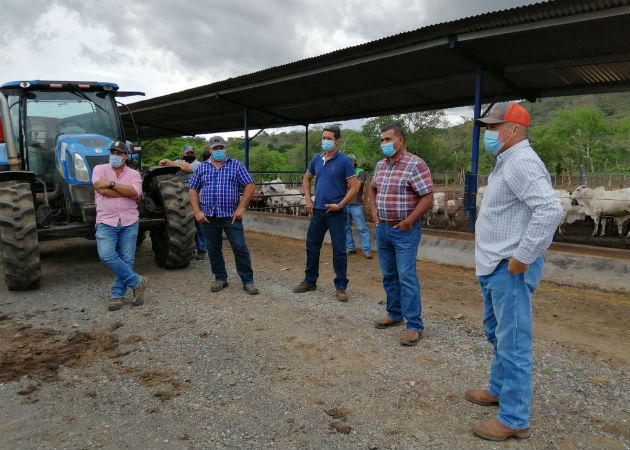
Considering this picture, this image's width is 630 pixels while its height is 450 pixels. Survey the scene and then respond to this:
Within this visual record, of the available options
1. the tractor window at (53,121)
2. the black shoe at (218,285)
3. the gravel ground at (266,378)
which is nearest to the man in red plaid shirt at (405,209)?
the gravel ground at (266,378)

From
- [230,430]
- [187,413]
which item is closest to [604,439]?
[230,430]

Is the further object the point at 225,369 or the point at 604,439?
the point at 225,369

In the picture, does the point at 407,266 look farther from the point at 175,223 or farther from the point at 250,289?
the point at 175,223

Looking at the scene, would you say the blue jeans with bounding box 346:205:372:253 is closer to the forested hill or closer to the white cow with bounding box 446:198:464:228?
the white cow with bounding box 446:198:464:228

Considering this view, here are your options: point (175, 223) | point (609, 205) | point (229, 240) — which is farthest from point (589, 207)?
point (175, 223)

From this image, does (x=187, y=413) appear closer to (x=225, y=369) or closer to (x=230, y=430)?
(x=230, y=430)

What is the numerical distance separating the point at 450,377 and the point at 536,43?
531cm

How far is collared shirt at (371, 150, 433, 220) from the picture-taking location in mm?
3947

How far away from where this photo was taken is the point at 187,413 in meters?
2.83

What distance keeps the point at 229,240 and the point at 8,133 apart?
3.12m

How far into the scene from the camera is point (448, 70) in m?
8.12

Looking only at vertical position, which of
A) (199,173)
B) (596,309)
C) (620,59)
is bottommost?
(596,309)

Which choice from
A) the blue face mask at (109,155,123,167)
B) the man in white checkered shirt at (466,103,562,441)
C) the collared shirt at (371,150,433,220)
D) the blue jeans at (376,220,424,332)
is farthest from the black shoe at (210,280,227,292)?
the man in white checkered shirt at (466,103,562,441)

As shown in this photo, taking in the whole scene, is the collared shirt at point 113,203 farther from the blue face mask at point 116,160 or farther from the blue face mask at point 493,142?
the blue face mask at point 493,142
